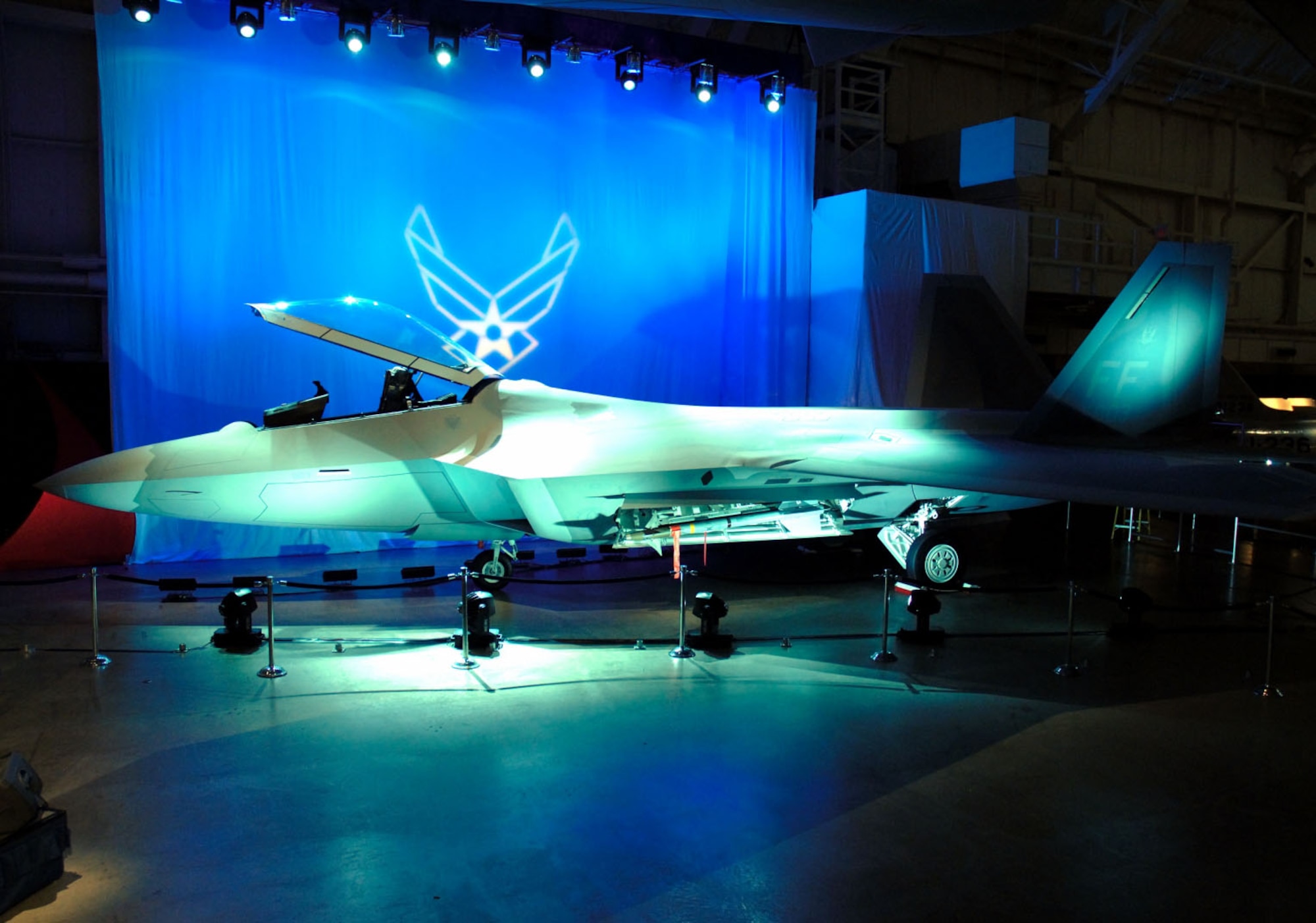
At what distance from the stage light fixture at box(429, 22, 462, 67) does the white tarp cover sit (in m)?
6.03

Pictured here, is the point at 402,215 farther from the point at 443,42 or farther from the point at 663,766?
the point at 663,766

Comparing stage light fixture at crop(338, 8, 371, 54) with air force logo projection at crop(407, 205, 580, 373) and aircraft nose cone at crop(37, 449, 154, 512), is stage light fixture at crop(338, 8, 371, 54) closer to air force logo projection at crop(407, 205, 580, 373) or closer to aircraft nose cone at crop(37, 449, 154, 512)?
air force logo projection at crop(407, 205, 580, 373)

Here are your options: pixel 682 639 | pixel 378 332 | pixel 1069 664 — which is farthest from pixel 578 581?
pixel 1069 664

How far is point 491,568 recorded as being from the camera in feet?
31.8

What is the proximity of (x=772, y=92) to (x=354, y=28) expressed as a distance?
6.02 meters

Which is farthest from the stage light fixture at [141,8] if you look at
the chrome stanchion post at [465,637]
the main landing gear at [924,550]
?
the main landing gear at [924,550]

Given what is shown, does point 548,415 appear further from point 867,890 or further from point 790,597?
point 867,890

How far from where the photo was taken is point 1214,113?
2470 cm

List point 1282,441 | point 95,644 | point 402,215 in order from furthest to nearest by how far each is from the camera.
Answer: point 1282,441
point 402,215
point 95,644

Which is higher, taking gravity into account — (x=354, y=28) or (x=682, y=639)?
(x=354, y=28)

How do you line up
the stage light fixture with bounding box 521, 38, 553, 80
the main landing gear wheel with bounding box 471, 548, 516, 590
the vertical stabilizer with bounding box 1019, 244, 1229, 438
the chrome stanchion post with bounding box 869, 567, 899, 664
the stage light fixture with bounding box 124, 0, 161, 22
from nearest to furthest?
the chrome stanchion post with bounding box 869, 567, 899, 664, the vertical stabilizer with bounding box 1019, 244, 1229, 438, the main landing gear wheel with bounding box 471, 548, 516, 590, the stage light fixture with bounding box 124, 0, 161, 22, the stage light fixture with bounding box 521, 38, 553, 80

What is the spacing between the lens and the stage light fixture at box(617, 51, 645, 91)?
12.8 metres

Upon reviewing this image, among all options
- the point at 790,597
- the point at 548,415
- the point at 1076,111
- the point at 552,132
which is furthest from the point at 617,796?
the point at 1076,111

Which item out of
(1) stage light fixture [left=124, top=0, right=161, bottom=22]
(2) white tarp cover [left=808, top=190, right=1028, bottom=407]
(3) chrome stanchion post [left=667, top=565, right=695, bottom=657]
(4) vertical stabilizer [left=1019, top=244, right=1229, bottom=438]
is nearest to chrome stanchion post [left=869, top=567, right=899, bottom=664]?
(3) chrome stanchion post [left=667, top=565, right=695, bottom=657]
